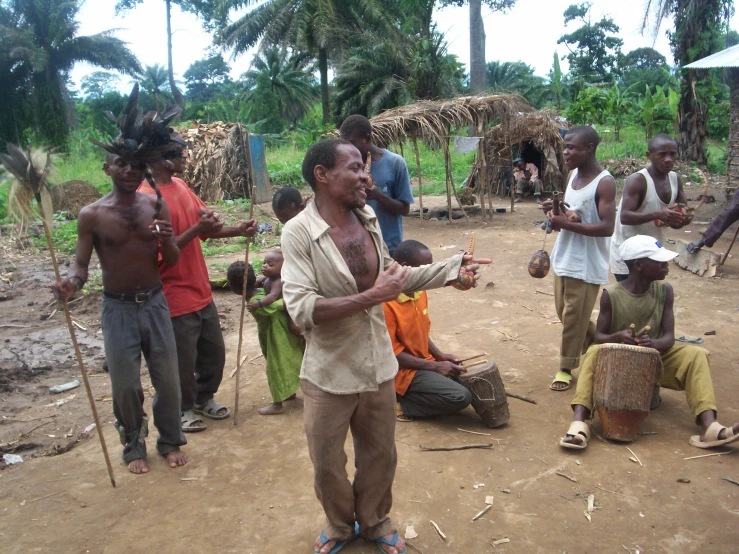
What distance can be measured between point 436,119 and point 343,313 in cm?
1078

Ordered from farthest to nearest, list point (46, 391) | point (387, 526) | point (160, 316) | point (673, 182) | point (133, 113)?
1. point (46, 391)
2. point (673, 182)
3. point (160, 316)
4. point (133, 113)
5. point (387, 526)

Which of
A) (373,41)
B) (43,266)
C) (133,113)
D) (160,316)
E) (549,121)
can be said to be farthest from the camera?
(373,41)

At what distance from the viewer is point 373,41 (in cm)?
2712

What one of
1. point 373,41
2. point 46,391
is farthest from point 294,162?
point 46,391

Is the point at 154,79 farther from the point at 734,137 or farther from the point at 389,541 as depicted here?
the point at 389,541

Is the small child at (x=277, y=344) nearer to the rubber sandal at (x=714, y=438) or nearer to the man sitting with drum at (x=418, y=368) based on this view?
the man sitting with drum at (x=418, y=368)

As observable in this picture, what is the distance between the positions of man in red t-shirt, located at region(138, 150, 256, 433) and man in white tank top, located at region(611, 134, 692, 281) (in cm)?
271

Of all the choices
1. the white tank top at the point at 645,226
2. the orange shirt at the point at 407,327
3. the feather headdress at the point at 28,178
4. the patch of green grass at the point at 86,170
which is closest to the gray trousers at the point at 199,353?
the feather headdress at the point at 28,178

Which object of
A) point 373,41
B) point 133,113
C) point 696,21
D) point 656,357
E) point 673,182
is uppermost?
point 373,41

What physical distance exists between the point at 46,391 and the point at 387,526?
368 cm

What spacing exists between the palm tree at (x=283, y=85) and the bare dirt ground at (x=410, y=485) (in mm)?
32584

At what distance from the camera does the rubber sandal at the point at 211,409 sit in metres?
4.35

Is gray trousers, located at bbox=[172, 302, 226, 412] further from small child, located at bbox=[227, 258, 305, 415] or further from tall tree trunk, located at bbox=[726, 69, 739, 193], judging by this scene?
tall tree trunk, located at bbox=[726, 69, 739, 193]

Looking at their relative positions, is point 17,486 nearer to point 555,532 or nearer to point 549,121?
point 555,532
